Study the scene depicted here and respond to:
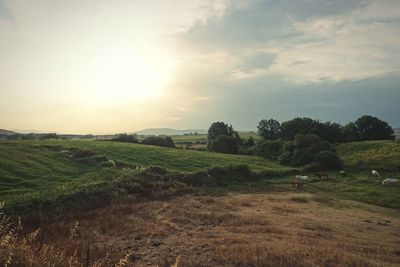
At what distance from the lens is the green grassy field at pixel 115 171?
103ft

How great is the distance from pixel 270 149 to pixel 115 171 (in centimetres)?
4757

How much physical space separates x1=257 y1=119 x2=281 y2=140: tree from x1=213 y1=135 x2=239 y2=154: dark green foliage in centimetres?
2193

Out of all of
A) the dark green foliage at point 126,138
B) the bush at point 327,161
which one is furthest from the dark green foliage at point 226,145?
the bush at point 327,161

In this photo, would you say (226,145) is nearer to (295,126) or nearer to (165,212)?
(295,126)

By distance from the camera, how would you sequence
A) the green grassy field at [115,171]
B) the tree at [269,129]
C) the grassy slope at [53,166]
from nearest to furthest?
the green grassy field at [115,171] < the grassy slope at [53,166] < the tree at [269,129]

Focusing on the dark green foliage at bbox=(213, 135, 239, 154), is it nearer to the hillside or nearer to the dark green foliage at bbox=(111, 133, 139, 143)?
the dark green foliage at bbox=(111, 133, 139, 143)

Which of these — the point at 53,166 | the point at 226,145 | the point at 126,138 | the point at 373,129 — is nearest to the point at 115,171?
the point at 53,166

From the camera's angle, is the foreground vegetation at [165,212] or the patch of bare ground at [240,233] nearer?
the foreground vegetation at [165,212]

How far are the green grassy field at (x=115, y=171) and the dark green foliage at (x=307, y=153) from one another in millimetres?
3548

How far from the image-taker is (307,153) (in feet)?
A: 227

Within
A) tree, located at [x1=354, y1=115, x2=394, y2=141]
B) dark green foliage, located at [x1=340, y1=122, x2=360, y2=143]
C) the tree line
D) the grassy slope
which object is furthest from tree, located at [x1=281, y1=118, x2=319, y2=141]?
the grassy slope

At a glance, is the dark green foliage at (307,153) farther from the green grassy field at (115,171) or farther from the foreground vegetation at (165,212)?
the foreground vegetation at (165,212)

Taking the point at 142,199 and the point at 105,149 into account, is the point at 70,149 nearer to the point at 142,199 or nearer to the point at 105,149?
the point at 105,149


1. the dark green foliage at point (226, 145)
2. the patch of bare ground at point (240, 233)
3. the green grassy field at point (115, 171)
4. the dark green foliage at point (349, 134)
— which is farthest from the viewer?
the dark green foliage at point (349, 134)
